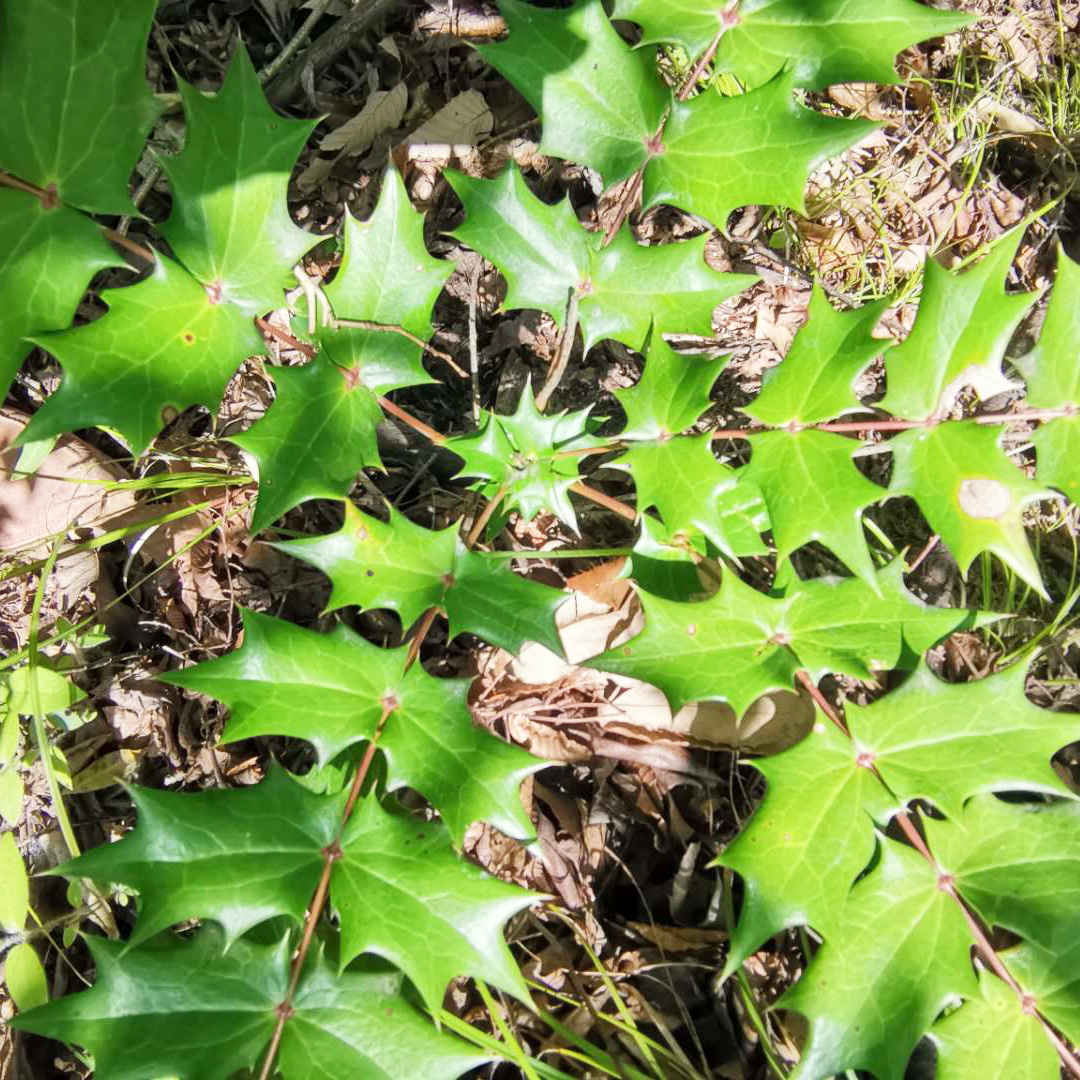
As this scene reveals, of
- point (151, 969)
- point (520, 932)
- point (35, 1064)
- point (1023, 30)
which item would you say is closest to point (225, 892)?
point (151, 969)

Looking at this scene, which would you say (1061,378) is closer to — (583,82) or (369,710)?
(583,82)

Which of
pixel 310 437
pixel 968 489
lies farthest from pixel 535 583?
pixel 968 489

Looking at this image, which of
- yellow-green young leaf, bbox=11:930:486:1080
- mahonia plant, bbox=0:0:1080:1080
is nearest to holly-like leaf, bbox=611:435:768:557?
mahonia plant, bbox=0:0:1080:1080

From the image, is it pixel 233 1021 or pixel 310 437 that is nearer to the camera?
pixel 233 1021

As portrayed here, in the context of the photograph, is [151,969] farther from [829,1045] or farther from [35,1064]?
[829,1045]

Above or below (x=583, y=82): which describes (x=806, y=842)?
below

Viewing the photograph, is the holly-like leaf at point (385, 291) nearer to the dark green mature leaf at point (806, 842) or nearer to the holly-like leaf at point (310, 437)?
the holly-like leaf at point (310, 437)
